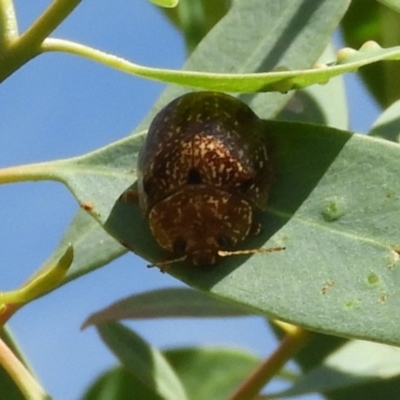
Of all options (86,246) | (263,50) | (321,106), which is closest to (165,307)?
(86,246)

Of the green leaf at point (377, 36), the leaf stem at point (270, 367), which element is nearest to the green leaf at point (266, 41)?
the leaf stem at point (270, 367)

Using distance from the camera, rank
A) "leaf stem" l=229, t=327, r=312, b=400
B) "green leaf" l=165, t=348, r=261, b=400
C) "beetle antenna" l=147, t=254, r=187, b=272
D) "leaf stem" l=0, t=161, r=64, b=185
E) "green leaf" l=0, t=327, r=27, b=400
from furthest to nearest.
A: 1. "green leaf" l=165, t=348, r=261, b=400
2. "green leaf" l=0, t=327, r=27, b=400
3. "leaf stem" l=229, t=327, r=312, b=400
4. "leaf stem" l=0, t=161, r=64, b=185
5. "beetle antenna" l=147, t=254, r=187, b=272

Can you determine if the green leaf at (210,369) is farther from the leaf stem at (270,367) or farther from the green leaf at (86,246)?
the green leaf at (86,246)

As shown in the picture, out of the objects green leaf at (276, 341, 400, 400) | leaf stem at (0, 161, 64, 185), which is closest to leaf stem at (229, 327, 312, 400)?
green leaf at (276, 341, 400, 400)

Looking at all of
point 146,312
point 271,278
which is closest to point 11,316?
point 146,312

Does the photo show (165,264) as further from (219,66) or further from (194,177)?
(219,66)

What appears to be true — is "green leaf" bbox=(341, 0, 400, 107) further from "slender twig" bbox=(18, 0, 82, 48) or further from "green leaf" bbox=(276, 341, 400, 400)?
"slender twig" bbox=(18, 0, 82, 48)
